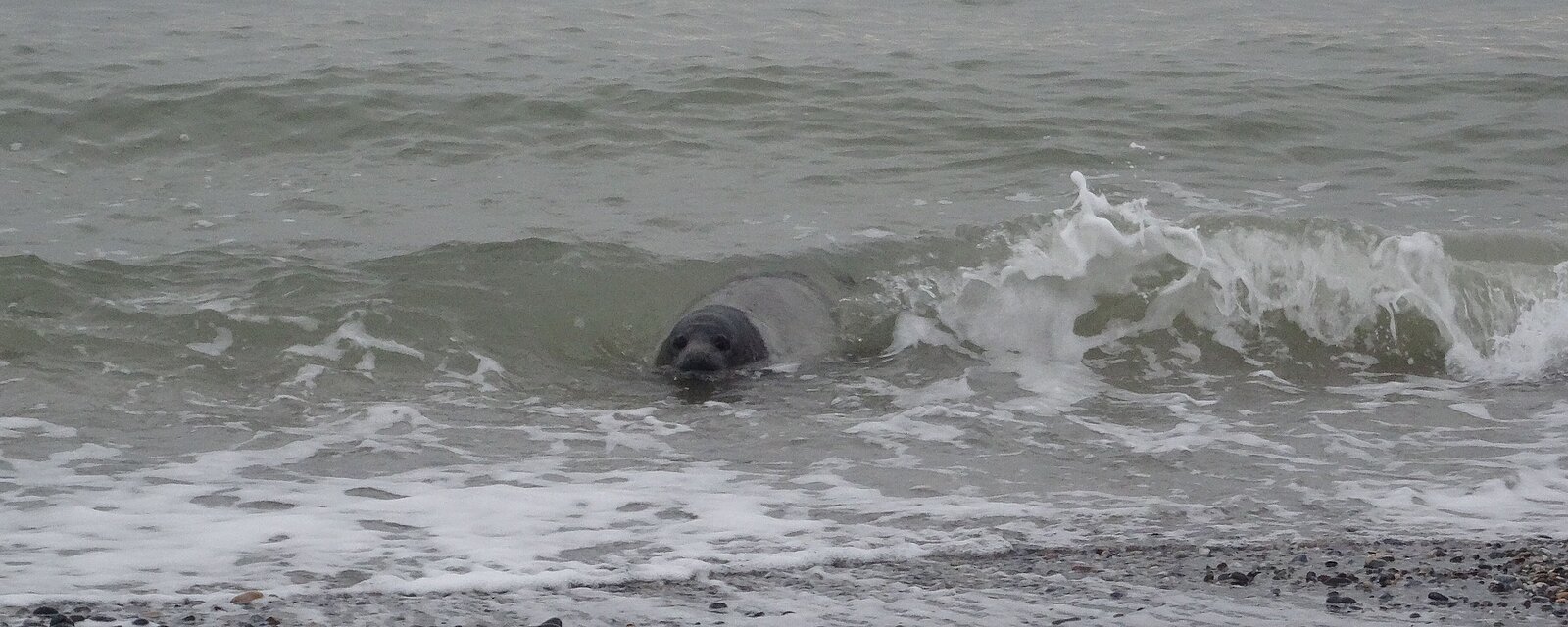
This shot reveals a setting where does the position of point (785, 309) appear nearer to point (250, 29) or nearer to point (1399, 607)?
point (1399, 607)

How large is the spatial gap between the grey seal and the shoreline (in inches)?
134

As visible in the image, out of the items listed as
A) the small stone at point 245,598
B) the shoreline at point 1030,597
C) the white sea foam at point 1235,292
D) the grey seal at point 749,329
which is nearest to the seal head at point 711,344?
the grey seal at point 749,329

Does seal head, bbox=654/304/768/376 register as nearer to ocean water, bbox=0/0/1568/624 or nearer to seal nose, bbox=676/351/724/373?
seal nose, bbox=676/351/724/373

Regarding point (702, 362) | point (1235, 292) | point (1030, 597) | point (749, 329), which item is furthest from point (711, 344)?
point (1030, 597)

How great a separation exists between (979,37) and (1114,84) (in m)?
2.86

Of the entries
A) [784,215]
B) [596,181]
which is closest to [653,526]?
[784,215]

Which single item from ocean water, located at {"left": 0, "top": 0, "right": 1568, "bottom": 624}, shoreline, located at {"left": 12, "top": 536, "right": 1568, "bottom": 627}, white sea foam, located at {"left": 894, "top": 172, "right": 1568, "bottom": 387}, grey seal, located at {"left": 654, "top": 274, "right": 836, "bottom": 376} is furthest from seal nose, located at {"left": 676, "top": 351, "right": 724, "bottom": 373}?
shoreline, located at {"left": 12, "top": 536, "right": 1568, "bottom": 627}

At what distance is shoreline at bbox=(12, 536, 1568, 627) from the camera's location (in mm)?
4199

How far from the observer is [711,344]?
831 cm

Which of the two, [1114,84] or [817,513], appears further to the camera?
[1114,84]

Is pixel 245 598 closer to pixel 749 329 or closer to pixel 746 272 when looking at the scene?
pixel 749 329

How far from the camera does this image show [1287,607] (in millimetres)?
4352

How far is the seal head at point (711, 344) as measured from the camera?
825 cm

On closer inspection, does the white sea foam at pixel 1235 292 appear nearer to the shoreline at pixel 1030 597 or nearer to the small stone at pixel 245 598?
the shoreline at pixel 1030 597
